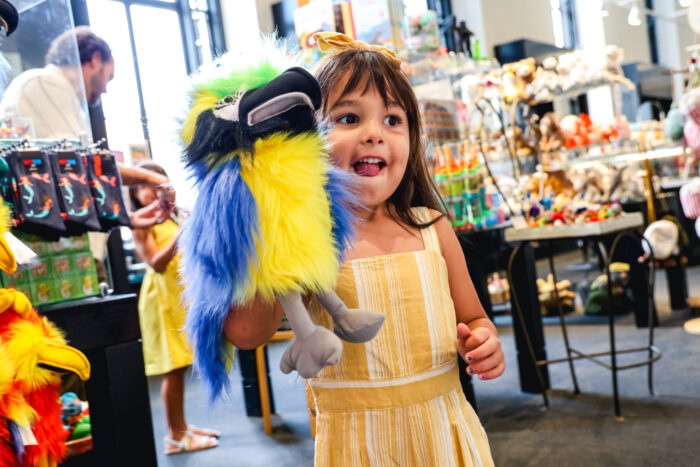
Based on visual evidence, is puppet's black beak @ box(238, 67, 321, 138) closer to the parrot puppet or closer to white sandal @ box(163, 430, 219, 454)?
the parrot puppet

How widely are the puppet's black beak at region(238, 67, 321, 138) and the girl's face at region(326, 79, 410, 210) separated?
283mm

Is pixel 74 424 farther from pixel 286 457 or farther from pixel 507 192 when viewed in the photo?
pixel 507 192

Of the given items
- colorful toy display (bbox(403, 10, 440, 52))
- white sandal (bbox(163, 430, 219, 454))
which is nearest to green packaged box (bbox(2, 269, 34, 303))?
white sandal (bbox(163, 430, 219, 454))

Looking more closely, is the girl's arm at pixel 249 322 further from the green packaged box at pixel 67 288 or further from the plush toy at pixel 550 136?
the plush toy at pixel 550 136

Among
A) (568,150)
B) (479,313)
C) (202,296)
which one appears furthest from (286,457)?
(568,150)

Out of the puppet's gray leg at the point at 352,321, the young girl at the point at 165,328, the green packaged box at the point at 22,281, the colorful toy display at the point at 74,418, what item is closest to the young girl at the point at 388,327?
the puppet's gray leg at the point at 352,321

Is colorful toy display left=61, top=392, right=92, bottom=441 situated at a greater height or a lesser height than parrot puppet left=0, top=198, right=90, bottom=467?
lesser

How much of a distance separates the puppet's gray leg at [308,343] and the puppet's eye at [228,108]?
0.17m

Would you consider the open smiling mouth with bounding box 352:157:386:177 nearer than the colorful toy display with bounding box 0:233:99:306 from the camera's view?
Yes

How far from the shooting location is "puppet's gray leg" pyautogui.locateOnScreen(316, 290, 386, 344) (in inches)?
26.4

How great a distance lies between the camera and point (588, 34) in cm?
1074

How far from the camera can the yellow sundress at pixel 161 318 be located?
2932 millimetres

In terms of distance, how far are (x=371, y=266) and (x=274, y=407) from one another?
2.61 m

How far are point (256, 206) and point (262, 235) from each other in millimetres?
27
